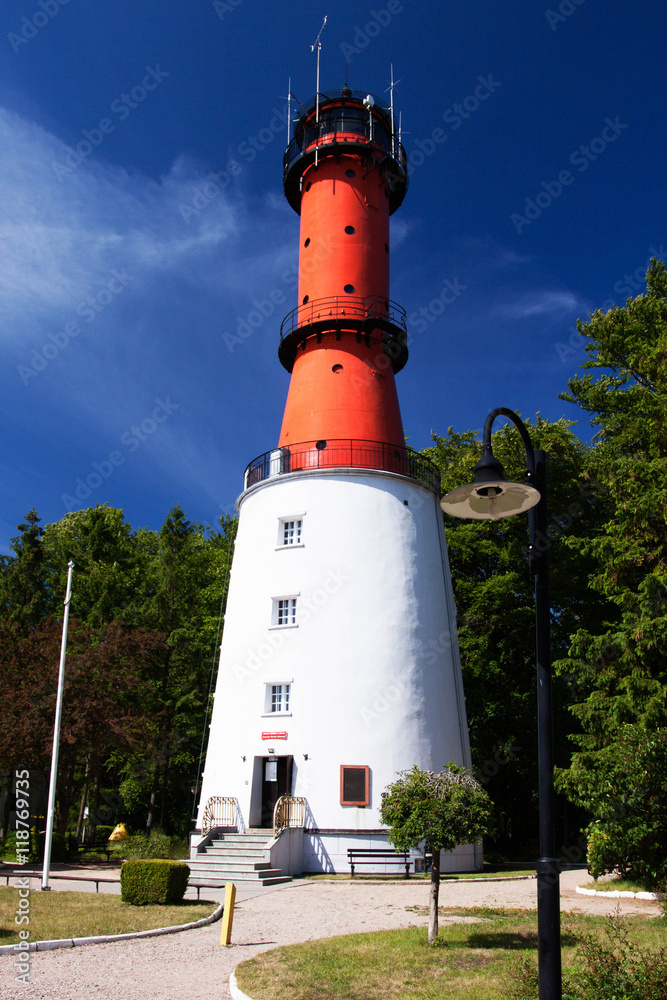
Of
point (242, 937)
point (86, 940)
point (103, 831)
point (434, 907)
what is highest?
point (434, 907)

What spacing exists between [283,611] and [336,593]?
203 cm

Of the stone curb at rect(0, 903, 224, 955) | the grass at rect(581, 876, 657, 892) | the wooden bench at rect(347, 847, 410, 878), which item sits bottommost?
the wooden bench at rect(347, 847, 410, 878)

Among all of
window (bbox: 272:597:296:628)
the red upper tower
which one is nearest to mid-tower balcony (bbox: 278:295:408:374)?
the red upper tower

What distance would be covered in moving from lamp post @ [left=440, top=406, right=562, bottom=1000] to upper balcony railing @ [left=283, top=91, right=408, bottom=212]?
26819 millimetres

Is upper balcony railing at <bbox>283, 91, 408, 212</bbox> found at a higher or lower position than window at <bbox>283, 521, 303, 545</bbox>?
higher

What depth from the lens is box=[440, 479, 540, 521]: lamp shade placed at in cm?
735

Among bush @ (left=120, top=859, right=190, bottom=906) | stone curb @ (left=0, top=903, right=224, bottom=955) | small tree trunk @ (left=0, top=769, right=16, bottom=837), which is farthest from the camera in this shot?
small tree trunk @ (left=0, top=769, right=16, bottom=837)

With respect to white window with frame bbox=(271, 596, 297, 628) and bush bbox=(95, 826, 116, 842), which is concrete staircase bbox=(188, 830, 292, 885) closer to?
white window with frame bbox=(271, 596, 297, 628)

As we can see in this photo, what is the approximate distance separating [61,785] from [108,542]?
1462 cm

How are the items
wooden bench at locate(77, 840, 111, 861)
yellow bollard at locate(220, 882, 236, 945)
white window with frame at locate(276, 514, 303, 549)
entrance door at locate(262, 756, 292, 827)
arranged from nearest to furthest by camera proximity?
yellow bollard at locate(220, 882, 236, 945) < entrance door at locate(262, 756, 292, 827) < white window with frame at locate(276, 514, 303, 549) < wooden bench at locate(77, 840, 111, 861)

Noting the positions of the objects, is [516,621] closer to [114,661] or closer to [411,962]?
[114,661]

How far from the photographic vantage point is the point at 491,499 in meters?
7.54

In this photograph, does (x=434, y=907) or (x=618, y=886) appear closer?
(x=434, y=907)

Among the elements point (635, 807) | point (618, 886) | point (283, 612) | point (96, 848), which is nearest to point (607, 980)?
point (635, 807)
